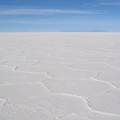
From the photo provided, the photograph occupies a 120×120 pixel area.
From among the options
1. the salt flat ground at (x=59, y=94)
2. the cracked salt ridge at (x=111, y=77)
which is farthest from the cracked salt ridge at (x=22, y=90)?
the cracked salt ridge at (x=111, y=77)

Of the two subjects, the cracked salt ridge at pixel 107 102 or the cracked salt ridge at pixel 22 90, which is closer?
the cracked salt ridge at pixel 107 102

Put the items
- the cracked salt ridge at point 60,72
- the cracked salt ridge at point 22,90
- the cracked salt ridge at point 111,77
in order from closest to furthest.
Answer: the cracked salt ridge at point 22,90
the cracked salt ridge at point 111,77
the cracked salt ridge at point 60,72

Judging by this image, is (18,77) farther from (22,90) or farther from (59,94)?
(59,94)

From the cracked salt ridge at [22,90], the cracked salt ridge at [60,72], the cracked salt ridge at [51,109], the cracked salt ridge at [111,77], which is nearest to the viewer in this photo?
the cracked salt ridge at [51,109]

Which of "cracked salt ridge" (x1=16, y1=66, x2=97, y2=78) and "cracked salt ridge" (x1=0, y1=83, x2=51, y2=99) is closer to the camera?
"cracked salt ridge" (x1=0, y1=83, x2=51, y2=99)

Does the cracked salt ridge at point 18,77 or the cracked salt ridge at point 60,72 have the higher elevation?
the cracked salt ridge at point 18,77

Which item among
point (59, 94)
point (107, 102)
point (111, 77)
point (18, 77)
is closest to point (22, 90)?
point (59, 94)

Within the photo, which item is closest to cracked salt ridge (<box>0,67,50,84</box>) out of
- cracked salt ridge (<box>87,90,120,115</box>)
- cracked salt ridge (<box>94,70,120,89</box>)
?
cracked salt ridge (<box>94,70,120,89</box>)

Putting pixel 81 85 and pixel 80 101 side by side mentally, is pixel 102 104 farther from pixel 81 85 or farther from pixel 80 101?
pixel 81 85

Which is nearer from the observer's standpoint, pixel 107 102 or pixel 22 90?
pixel 107 102

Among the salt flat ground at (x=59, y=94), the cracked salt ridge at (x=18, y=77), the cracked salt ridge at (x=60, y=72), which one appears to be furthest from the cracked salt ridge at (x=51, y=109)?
the cracked salt ridge at (x=60, y=72)

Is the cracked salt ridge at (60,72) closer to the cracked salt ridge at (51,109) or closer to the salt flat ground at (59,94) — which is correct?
the salt flat ground at (59,94)

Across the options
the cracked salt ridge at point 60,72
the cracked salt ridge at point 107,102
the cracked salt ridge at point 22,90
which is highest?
the cracked salt ridge at point 107,102

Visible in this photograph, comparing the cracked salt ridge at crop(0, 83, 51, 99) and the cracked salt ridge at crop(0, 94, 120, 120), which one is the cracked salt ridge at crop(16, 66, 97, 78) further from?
the cracked salt ridge at crop(0, 94, 120, 120)
